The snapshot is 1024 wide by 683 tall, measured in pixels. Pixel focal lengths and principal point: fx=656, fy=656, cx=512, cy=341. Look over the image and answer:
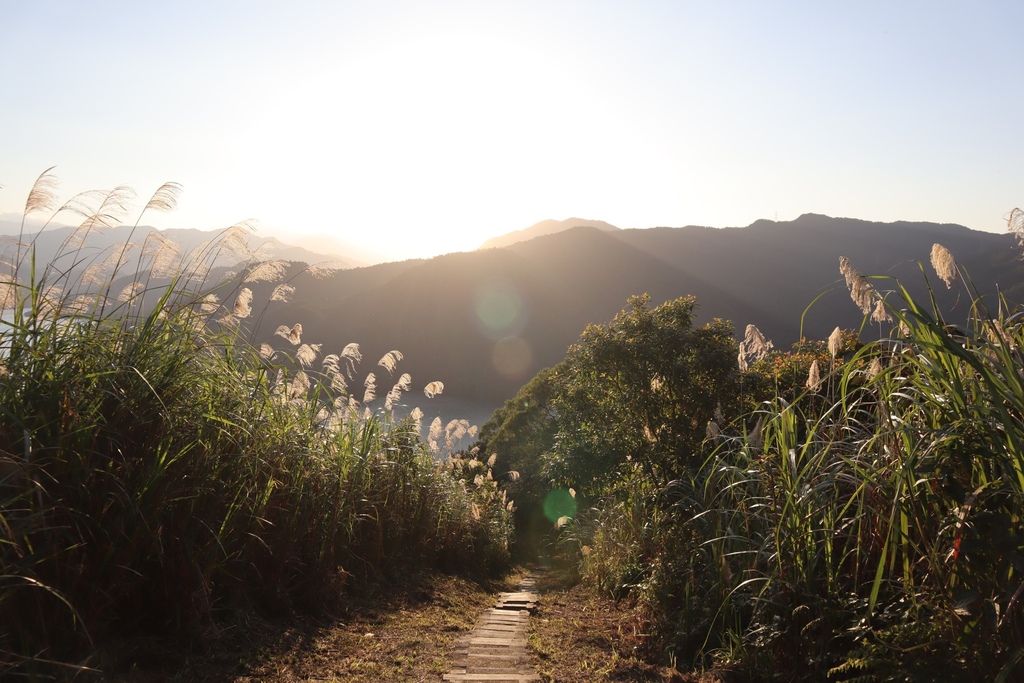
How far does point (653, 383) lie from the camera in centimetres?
808

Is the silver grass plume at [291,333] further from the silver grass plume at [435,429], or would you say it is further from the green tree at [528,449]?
the green tree at [528,449]

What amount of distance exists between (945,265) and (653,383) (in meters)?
4.95

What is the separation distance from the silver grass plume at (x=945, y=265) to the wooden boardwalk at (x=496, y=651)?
10.3ft

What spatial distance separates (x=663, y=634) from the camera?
489 centimetres

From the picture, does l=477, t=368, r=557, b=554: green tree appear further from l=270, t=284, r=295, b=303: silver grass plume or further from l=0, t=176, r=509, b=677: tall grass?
l=0, t=176, r=509, b=677: tall grass

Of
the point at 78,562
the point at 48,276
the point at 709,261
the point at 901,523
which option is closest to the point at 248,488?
the point at 78,562

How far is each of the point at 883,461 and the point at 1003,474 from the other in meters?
0.50

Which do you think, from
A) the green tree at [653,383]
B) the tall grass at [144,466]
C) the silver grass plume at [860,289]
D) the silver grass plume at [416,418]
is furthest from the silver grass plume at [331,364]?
the silver grass plume at [860,289]

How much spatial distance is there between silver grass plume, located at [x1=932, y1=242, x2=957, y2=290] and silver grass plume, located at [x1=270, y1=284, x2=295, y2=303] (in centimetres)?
415

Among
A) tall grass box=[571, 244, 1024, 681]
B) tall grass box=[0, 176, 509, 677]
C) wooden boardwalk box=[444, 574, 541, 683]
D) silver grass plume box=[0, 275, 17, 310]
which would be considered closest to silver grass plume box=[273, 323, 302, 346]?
tall grass box=[0, 176, 509, 677]

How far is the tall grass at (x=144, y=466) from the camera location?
106 inches

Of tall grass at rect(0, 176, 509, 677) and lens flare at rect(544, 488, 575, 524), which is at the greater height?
tall grass at rect(0, 176, 509, 677)

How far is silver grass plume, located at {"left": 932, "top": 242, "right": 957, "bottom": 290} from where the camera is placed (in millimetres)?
3205

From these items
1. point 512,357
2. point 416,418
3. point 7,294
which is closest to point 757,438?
point 7,294
